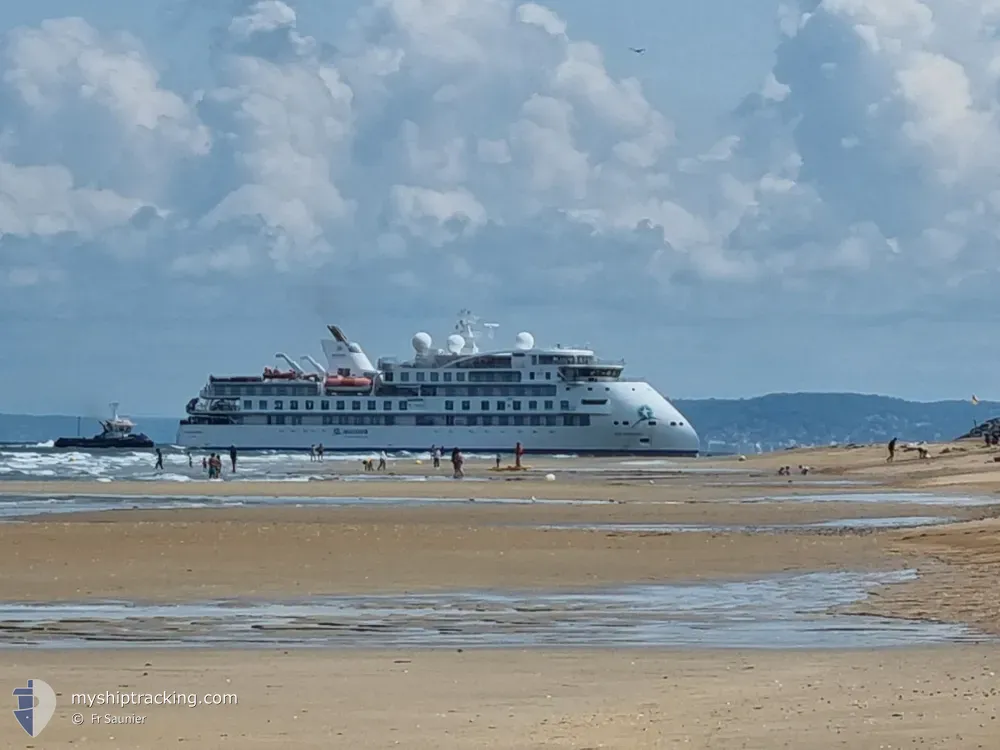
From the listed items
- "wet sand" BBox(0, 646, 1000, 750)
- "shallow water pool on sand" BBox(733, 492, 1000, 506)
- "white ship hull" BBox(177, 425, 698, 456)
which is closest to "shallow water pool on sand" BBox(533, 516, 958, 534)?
"shallow water pool on sand" BBox(733, 492, 1000, 506)

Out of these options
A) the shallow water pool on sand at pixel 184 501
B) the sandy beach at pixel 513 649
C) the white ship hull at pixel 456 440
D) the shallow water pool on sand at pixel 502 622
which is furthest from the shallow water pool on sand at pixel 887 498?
the white ship hull at pixel 456 440

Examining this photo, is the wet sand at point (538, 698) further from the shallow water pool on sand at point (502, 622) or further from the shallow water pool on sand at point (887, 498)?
the shallow water pool on sand at point (887, 498)

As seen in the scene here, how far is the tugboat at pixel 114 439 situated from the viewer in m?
141

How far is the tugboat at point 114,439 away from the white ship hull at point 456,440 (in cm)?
1898

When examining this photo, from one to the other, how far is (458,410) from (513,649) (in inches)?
4192

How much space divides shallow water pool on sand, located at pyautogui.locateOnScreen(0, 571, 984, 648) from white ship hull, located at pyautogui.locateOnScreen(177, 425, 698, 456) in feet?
321

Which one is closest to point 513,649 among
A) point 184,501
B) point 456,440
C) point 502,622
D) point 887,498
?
point 502,622

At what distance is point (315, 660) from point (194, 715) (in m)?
2.83

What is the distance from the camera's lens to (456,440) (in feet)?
392

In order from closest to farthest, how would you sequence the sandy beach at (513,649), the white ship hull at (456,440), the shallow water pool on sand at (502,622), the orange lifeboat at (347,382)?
the sandy beach at (513,649)
the shallow water pool on sand at (502,622)
the white ship hull at (456,440)
the orange lifeboat at (347,382)

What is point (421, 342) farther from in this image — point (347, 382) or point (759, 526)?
point (759, 526)

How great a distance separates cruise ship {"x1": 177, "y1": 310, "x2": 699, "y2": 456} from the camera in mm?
118188

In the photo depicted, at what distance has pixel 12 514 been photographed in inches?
1436

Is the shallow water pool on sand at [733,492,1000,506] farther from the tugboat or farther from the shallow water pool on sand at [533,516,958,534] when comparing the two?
the tugboat
